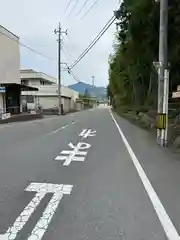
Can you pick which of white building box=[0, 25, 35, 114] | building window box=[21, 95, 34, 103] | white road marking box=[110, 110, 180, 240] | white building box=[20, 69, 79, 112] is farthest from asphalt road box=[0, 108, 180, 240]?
white building box=[20, 69, 79, 112]

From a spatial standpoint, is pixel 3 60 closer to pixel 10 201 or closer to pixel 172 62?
pixel 172 62

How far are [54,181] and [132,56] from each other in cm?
2031

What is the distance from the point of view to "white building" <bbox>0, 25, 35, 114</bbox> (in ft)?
136

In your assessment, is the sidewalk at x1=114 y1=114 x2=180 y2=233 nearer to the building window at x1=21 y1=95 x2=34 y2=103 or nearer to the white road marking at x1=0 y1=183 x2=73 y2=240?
the white road marking at x1=0 y1=183 x2=73 y2=240

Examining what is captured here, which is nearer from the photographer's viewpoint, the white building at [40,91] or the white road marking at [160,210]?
the white road marking at [160,210]

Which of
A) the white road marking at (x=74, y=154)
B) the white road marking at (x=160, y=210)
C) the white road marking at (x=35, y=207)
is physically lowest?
the white road marking at (x=74, y=154)

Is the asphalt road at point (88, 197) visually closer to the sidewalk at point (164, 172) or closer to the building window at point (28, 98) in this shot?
the sidewalk at point (164, 172)

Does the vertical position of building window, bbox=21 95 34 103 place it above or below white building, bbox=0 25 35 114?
below

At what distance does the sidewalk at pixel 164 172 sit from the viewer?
20.5 feet

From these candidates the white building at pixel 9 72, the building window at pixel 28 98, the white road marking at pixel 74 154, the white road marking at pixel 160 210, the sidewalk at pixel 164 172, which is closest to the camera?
the white road marking at pixel 160 210

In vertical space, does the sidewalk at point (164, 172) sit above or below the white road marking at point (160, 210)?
below

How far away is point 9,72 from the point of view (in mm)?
43750

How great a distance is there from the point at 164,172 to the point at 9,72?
121ft

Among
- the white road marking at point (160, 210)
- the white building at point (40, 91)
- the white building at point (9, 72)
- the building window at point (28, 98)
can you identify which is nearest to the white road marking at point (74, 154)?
the white road marking at point (160, 210)
